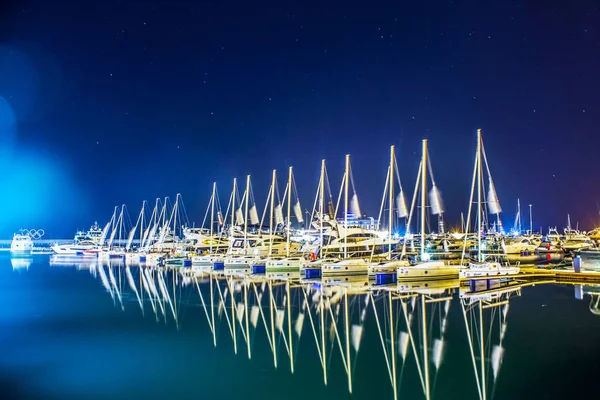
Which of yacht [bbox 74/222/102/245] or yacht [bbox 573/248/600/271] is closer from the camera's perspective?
yacht [bbox 573/248/600/271]

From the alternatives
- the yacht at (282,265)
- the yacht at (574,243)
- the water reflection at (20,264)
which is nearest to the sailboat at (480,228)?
the yacht at (282,265)

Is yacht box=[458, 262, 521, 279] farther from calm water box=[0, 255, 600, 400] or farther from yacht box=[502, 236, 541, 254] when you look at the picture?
yacht box=[502, 236, 541, 254]

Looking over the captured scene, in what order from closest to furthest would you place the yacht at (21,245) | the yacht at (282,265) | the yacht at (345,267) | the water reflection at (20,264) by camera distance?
the yacht at (345,267), the yacht at (282,265), the water reflection at (20,264), the yacht at (21,245)

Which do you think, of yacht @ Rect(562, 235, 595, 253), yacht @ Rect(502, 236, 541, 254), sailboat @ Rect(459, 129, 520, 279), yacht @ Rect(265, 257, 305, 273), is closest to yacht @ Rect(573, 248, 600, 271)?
sailboat @ Rect(459, 129, 520, 279)

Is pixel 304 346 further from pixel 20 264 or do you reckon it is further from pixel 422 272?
pixel 20 264

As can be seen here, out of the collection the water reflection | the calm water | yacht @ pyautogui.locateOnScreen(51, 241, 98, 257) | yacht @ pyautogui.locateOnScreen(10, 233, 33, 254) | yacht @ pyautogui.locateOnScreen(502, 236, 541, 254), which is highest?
yacht @ pyautogui.locateOnScreen(10, 233, 33, 254)

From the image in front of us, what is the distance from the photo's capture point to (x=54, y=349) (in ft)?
54.2

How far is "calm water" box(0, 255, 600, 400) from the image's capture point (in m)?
12.3

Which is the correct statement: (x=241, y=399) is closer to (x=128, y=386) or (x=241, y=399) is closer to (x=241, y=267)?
(x=128, y=386)

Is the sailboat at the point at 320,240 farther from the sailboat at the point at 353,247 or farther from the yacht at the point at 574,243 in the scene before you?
the yacht at the point at 574,243

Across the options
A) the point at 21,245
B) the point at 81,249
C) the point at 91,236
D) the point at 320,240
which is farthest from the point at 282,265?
the point at 21,245

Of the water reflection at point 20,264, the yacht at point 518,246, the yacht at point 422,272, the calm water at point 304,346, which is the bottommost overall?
the calm water at point 304,346

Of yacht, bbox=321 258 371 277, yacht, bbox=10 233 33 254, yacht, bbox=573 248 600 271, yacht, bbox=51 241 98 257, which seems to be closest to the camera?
yacht, bbox=573 248 600 271

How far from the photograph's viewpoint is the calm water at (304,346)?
12.3m
